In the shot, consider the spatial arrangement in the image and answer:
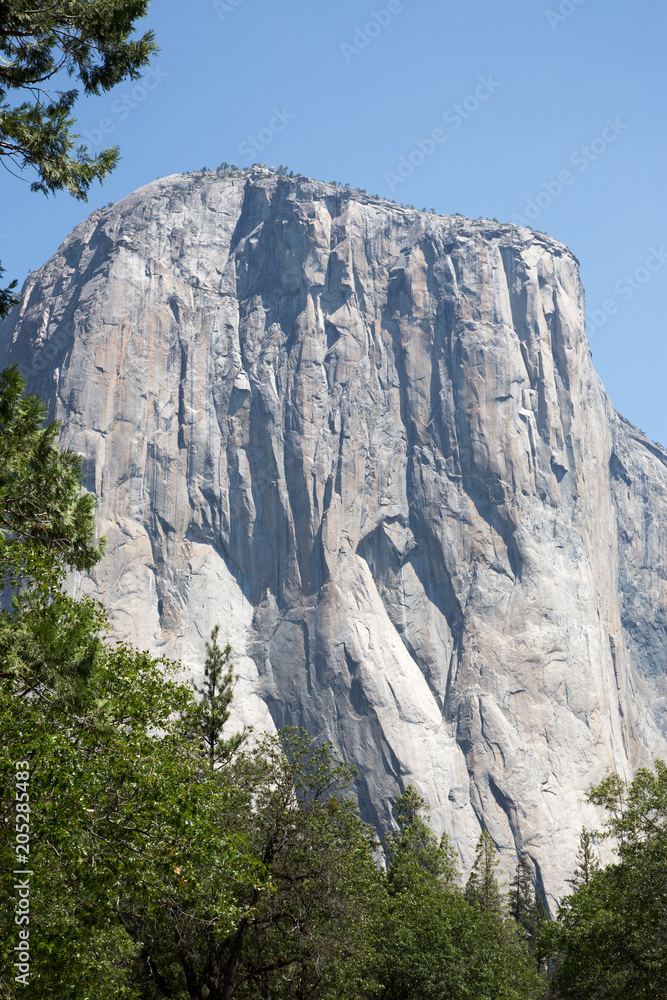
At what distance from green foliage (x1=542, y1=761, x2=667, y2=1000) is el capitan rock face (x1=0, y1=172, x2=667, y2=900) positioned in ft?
179

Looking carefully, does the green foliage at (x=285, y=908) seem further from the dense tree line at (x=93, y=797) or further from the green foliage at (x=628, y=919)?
the green foliage at (x=628, y=919)

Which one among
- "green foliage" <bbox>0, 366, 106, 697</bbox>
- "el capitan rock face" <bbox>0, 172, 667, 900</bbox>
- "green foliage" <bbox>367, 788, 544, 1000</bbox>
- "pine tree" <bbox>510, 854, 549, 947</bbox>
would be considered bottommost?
"green foliage" <bbox>367, 788, 544, 1000</bbox>

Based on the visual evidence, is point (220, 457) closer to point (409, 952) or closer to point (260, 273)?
point (260, 273)

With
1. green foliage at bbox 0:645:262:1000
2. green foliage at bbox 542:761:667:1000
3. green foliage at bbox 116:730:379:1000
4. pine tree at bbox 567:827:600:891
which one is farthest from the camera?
pine tree at bbox 567:827:600:891

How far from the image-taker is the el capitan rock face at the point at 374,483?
269 ft

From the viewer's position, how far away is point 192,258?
103000 millimetres

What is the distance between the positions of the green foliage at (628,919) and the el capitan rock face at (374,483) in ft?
179

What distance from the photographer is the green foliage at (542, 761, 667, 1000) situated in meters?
20.6

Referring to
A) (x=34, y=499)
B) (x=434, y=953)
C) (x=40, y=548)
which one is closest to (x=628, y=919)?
(x=434, y=953)

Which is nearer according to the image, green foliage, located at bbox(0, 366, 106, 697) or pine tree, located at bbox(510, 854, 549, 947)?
green foliage, located at bbox(0, 366, 106, 697)

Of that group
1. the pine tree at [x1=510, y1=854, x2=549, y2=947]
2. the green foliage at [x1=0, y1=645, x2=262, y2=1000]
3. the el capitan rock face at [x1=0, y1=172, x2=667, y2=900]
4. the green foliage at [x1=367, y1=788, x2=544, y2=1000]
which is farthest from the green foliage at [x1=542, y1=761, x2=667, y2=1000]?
the el capitan rock face at [x1=0, y1=172, x2=667, y2=900]

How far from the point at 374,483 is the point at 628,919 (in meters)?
72.8

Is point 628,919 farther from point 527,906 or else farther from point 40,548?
point 527,906

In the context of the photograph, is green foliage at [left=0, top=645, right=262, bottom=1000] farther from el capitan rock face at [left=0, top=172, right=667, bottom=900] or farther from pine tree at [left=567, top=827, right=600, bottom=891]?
el capitan rock face at [left=0, top=172, right=667, bottom=900]
